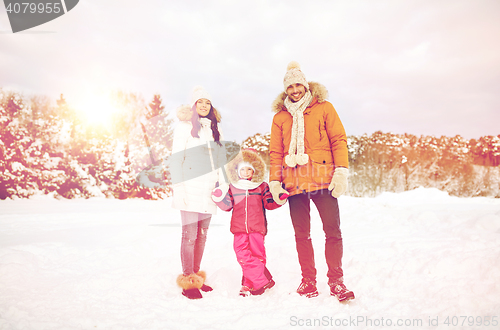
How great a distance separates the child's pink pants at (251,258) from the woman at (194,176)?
1.44 ft

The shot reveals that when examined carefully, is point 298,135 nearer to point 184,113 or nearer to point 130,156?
point 184,113

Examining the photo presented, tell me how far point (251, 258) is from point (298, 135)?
4.53 feet

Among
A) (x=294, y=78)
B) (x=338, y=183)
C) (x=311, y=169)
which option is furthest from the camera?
(x=294, y=78)

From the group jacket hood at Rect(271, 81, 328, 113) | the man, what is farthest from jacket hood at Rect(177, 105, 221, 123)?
the man

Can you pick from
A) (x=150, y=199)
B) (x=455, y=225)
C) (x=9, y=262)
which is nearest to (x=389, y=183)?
(x=455, y=225)

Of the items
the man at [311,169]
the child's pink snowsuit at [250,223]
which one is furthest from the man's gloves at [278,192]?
the child's pink snowsuit at [250,223]

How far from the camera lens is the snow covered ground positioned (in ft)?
7.18

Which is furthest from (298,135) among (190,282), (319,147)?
(190,282)

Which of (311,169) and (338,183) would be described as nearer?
A: (338,183)

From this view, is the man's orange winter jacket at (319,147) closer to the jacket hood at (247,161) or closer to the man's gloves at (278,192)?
the man's gloves at (278,192)

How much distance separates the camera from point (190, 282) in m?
2.91

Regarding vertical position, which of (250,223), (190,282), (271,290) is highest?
(250,223)

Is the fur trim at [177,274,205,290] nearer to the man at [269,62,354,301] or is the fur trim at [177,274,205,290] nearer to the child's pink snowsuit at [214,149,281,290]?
the child's pink snowsuit at [214,149,281,290]

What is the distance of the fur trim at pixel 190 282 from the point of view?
9.55ft
